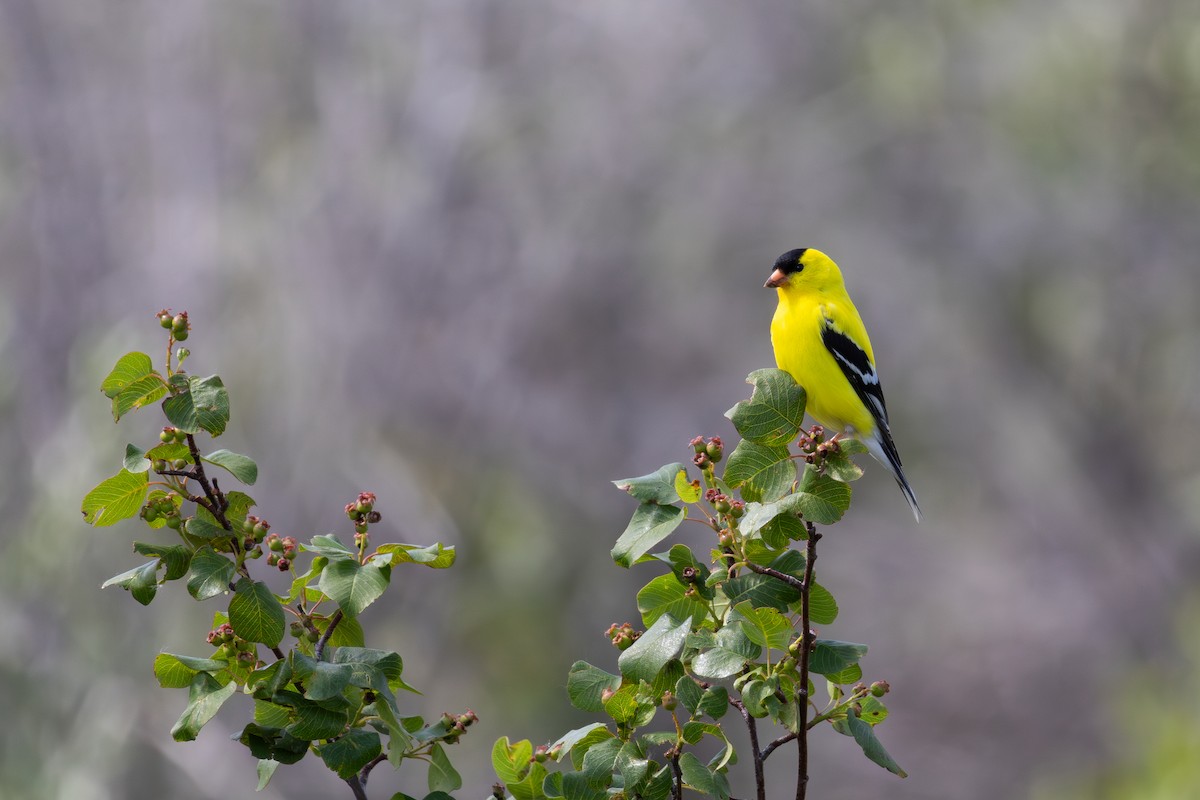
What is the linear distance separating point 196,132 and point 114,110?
1.60ft

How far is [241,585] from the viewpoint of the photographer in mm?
935

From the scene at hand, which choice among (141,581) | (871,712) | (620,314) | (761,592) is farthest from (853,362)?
(620,314)

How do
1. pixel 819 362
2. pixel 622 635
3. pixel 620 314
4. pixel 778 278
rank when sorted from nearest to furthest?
pixel 622 635 → pixel 819 362 → pixel 778 278 → pixel 620 314

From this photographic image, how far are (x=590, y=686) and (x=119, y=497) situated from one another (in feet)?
1.35

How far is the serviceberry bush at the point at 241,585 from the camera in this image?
0.92 meters

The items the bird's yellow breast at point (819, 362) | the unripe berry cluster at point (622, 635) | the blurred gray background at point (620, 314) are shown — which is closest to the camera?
the unripe berry cluster at point (622, 635)

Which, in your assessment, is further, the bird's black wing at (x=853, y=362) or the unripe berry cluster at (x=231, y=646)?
the bird's black wing at (x=853, y=362)

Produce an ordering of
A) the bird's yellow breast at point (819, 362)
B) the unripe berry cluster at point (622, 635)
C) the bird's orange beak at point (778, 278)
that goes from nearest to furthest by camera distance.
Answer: the unripe berry cluster at point (622, 635) → the bird's yellow breast at point (819, 362) → the bird's orange beak at point (778, 278)

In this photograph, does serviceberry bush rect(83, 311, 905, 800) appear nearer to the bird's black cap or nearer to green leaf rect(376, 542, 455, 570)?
green leaf rect(376, 542, 455, 570)

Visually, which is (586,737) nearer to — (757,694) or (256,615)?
(757,694)

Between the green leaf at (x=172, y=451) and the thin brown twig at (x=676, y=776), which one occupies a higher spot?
the green leaf at (x=172, y=451)

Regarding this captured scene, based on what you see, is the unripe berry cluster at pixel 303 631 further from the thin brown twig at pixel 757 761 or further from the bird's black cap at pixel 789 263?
the bird's black cap at pixel 789 263

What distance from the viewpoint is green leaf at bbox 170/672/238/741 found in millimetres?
935

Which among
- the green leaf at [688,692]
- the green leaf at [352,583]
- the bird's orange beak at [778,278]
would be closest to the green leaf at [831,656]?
the green leaf at [688,692]
